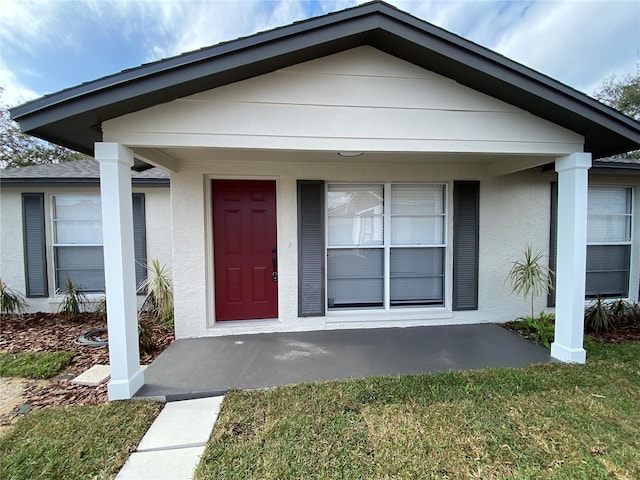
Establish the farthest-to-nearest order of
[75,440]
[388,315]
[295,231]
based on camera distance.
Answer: [388,315] → [295,231] → [75,440]

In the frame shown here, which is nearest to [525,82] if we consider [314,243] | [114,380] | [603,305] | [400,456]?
[314,243]

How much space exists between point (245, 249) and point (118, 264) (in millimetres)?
2027

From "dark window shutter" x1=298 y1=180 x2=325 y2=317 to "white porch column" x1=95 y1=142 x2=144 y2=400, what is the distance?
7.54 feet

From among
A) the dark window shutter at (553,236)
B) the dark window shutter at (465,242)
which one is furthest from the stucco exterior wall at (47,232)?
Result: the dark window shutter at (553,236)

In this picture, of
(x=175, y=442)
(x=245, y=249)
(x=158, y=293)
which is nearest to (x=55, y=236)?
(x=158, y=293)

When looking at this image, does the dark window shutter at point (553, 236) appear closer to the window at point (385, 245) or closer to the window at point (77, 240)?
the window at point (385, 245)

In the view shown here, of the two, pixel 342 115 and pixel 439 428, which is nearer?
pixel 439 428

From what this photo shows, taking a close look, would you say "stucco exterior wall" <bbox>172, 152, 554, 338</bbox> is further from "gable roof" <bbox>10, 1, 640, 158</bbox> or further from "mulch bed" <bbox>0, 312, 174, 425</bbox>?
"gable roof" <bbox>10, 1, 640, 158</bbox>


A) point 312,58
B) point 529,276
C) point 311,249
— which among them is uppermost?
point 312,58

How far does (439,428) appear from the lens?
8.16ft

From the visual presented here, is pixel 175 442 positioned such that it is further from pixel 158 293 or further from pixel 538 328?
pixel 538 328

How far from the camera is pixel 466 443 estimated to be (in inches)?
91.6

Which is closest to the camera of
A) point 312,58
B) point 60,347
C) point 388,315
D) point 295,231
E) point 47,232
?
point 312,58

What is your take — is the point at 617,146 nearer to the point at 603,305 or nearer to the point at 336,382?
the point at 603,305
